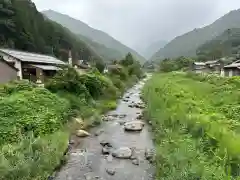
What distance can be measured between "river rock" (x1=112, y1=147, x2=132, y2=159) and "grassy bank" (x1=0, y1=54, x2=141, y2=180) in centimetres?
215

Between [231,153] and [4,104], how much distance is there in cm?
945

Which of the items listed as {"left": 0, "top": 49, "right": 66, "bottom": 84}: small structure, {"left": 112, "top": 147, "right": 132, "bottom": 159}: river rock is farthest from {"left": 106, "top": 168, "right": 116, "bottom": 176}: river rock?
{"left": 0, "top": 49, "right": 66, "bottom": 84}: small structure

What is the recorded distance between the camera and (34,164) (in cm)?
776

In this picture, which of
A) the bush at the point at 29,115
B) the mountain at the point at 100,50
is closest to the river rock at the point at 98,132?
the bush at the point at 29,115

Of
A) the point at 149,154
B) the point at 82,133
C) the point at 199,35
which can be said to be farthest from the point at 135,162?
the point at 199,35

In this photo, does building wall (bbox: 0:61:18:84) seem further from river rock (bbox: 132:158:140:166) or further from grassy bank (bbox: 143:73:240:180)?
river rock (bbox: 132:158:140:166)

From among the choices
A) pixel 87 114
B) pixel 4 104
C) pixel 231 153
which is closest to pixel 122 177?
pixel 231 153

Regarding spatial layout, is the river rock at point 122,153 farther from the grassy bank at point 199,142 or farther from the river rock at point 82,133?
the river rock at point 82,133

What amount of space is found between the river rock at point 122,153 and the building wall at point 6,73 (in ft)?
46.5

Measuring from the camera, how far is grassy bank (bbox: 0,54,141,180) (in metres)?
7.65

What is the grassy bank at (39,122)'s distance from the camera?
7.65 metres

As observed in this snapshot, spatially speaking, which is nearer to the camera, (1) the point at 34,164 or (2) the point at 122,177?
(1) the point at 34,164

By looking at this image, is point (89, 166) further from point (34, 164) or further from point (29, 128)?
point (29, 128)

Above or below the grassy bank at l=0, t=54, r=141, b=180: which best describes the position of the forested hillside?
above
